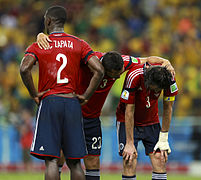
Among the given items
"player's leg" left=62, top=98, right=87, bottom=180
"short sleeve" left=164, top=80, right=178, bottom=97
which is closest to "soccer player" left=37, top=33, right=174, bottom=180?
"short sleeve" left=164, top=80, right=178, bottom=97

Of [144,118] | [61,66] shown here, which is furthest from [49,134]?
[144,118]

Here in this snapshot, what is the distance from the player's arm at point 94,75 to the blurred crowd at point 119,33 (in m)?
8.19

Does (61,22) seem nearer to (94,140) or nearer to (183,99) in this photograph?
(94,140)

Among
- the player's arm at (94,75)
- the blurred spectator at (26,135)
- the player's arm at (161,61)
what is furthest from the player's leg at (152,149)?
the blurred spectator at (26,135)

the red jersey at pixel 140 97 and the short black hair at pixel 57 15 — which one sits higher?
the short black hair at pixel 57 15

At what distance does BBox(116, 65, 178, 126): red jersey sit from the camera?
758cm

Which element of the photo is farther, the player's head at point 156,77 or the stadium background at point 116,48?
the stadium background at point 116,48

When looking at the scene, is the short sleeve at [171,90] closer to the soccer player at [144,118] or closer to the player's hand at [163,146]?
the soccer player at [144,118]

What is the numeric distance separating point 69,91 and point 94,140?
1.38 m

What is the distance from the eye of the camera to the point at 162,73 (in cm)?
727

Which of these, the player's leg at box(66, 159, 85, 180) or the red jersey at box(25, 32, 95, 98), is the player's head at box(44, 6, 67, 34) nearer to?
the red jersey at box(25, 32, 95, 98)

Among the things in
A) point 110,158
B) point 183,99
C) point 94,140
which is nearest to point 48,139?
point 94,140

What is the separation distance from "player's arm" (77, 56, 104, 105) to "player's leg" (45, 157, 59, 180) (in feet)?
2.96

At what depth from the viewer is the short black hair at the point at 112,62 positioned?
24.2 ft
